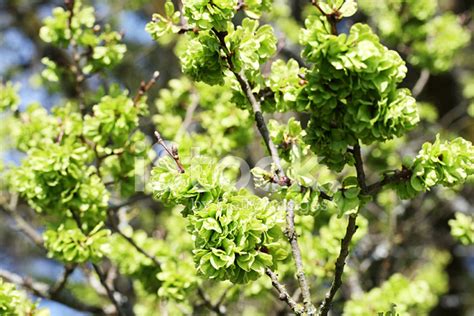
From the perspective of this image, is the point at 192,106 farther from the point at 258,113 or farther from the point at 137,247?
the point at 258,113

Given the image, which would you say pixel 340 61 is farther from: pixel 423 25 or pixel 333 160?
pixel 423 25

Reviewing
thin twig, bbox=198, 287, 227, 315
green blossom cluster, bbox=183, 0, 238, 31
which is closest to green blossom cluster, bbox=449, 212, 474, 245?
thin twig, bbox=198, 287, 227, 315

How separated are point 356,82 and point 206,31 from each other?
26.8 inches

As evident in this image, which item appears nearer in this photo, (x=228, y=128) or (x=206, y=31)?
(x=206, y=31)

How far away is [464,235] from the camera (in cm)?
326

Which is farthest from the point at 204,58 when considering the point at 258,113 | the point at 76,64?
the point at 76,64

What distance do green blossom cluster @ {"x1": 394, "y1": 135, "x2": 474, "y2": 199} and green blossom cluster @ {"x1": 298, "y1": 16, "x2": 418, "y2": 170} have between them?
126 mm

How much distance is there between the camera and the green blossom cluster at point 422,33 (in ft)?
16.9

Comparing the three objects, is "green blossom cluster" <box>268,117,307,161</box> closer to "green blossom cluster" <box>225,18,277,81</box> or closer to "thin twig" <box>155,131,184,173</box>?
"green blossom cluster" <box>225,18,277,81</box>

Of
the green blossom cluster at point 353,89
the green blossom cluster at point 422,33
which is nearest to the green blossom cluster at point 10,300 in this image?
the green blossom cluster at point 353,89

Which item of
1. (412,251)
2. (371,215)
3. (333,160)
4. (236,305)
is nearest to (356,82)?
(333,160)

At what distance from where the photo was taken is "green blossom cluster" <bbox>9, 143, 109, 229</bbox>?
3.12m

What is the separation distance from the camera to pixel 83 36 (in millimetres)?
3650

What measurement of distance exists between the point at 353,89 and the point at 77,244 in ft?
5.84
